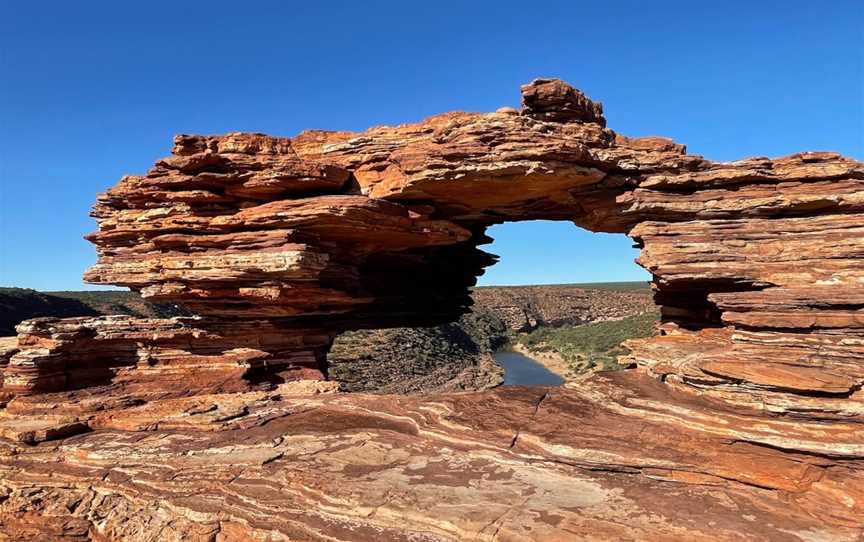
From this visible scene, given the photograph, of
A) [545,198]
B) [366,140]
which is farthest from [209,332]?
[545,198]

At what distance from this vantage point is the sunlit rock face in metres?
9.88

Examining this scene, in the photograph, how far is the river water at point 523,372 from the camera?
5762cm

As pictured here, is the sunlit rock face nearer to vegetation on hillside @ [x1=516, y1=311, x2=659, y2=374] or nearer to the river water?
vegetation on hillside @ [x1=516, y1=311, x2=659, y2=374]

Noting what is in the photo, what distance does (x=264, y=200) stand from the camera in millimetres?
17984

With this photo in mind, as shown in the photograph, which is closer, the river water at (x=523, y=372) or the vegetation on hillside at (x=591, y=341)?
the vegetation on hillside at (x=591, y=341)

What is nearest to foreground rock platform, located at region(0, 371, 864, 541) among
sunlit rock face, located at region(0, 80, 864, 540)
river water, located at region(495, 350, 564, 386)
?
sunlit rock face, located at region(0, 80, 864, 540)

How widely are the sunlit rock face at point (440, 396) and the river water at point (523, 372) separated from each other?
112 feet

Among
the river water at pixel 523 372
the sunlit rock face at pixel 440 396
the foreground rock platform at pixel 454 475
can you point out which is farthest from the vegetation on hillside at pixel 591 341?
the foreground rock platform at pixel 454 475

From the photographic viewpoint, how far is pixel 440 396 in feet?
49.9

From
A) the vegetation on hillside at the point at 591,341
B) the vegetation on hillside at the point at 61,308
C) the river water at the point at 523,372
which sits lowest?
the river water at the point at 523,372

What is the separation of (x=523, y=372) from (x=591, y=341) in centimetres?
1407

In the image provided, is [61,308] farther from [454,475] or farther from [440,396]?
[454,475]

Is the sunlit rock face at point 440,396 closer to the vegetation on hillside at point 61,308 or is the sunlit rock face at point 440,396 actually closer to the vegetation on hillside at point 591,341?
the vegetation on hillside at point 591,341

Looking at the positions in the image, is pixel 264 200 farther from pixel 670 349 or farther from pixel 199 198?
pixel 670 349
